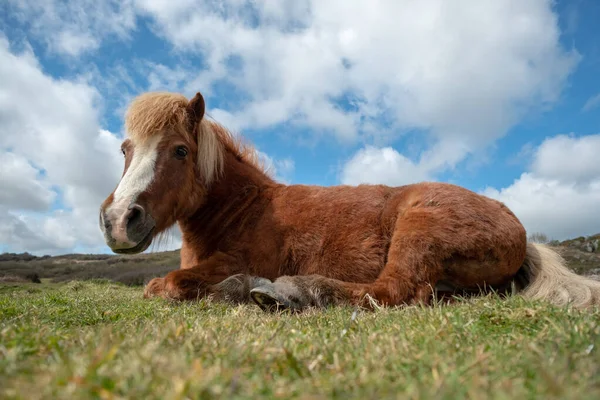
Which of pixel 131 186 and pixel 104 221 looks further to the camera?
pixel 131 186

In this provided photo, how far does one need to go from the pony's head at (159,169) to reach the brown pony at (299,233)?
0.01 meters

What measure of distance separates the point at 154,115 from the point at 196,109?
649mm

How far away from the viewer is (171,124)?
4.69 m

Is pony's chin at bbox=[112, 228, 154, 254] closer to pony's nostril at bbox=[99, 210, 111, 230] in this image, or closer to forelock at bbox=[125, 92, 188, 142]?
pony's nostril at bbox=[99, 210, 111, 230]

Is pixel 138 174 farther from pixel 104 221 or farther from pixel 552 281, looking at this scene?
pixel 552 281

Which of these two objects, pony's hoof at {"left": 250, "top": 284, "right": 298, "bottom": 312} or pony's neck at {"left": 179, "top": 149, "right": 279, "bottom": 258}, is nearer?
pony's hoof at {"left": 250, "top": 284, "right": 298, "bottom": 312}

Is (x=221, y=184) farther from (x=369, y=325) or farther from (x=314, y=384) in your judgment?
(x=314, y=384)

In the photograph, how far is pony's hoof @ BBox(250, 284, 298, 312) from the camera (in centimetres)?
358

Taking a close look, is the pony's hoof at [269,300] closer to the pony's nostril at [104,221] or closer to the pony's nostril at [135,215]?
the pony's nostril at [135,215]

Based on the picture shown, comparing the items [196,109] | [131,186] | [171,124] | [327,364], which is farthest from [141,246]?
[327,364]

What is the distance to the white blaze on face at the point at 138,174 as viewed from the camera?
399 centimetres

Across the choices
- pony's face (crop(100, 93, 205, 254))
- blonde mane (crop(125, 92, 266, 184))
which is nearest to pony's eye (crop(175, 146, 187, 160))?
pony's face (crop(100, 93, 205, 254))

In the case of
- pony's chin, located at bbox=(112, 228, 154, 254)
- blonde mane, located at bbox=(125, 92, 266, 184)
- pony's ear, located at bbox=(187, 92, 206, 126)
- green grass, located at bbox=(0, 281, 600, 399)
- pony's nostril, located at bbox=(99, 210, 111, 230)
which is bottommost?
green grass, located at bbox=(0, 281, 600, 399)

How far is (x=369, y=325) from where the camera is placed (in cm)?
242
